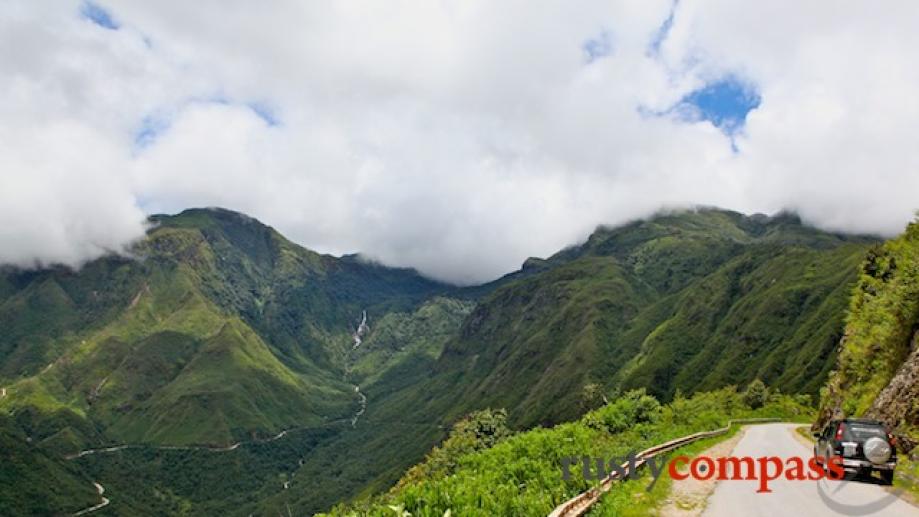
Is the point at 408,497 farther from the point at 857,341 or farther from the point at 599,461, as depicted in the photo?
the point at 857,341

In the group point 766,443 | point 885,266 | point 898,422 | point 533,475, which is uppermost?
point 885,266

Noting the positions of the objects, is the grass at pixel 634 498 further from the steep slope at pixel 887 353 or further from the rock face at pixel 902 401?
the rock face at pixel 902 401

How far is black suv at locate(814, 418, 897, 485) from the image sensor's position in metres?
22.4

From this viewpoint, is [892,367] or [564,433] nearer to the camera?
[564,433]

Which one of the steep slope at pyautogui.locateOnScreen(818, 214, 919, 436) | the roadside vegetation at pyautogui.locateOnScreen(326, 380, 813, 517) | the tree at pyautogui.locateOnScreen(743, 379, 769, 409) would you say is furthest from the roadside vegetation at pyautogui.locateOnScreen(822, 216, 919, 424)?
the tree at pyautogui.locateOnScreen(743, 379, 769, 409)

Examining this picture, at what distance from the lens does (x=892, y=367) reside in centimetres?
3881

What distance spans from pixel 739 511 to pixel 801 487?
6.02 metres

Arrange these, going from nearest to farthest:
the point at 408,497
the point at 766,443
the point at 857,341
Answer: the point at 408,497
the point at 766,443
the point at 857,341

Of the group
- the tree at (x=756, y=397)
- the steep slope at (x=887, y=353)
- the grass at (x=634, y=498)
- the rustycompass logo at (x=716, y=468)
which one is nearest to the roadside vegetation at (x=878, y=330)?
the steep slope at (x=887, y=353)

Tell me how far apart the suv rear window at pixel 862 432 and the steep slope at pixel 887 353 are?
5.88 m

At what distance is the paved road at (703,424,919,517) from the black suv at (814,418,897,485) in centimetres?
73

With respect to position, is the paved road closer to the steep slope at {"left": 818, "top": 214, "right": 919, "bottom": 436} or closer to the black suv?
the black suv

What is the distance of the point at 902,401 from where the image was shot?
30422 mm

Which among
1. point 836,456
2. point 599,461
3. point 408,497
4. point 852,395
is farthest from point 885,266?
point 408,497
